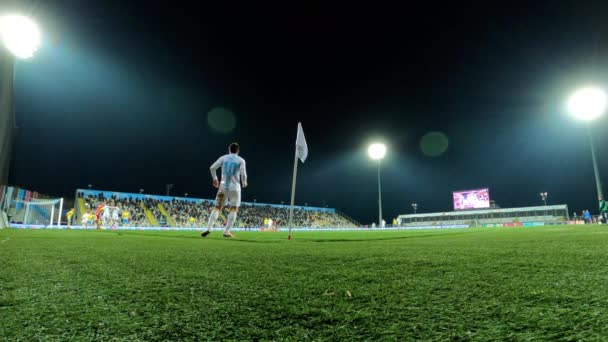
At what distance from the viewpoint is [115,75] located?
91.6 feet

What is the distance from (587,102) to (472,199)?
3036cm

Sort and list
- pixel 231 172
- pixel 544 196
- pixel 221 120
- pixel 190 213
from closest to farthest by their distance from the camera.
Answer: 1. pixel 231 172
2. pixel 221 120
3. pixel 190 213
4. pixel 544 196

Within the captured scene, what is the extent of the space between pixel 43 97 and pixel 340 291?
103 feet

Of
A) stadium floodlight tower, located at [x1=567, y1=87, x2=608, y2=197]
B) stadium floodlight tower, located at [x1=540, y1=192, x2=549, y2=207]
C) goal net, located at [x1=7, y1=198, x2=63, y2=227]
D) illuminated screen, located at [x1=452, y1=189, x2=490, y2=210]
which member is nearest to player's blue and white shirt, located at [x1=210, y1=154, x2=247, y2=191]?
goal net, located at [x1=7, y1=198, x2=63, y2=227]

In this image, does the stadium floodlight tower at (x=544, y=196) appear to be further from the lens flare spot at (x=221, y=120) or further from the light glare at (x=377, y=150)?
the lens flare spot at (x=221, y=120)

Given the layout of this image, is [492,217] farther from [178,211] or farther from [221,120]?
[178,211]

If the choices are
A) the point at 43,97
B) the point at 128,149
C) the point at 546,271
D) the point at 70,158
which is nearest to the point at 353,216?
the point at 128,149

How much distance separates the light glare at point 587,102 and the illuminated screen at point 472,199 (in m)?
26.5

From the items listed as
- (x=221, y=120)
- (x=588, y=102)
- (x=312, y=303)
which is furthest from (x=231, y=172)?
(x=588, y=102)

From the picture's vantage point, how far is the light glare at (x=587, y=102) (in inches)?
1096

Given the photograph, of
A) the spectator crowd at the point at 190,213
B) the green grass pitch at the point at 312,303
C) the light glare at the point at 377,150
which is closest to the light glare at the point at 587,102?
the light glare at the point at 377,150

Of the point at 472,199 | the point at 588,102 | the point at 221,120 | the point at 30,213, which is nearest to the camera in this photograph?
the point at 30,213

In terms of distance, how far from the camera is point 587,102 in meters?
28.5

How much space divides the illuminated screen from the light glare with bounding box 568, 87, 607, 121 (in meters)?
26.5
